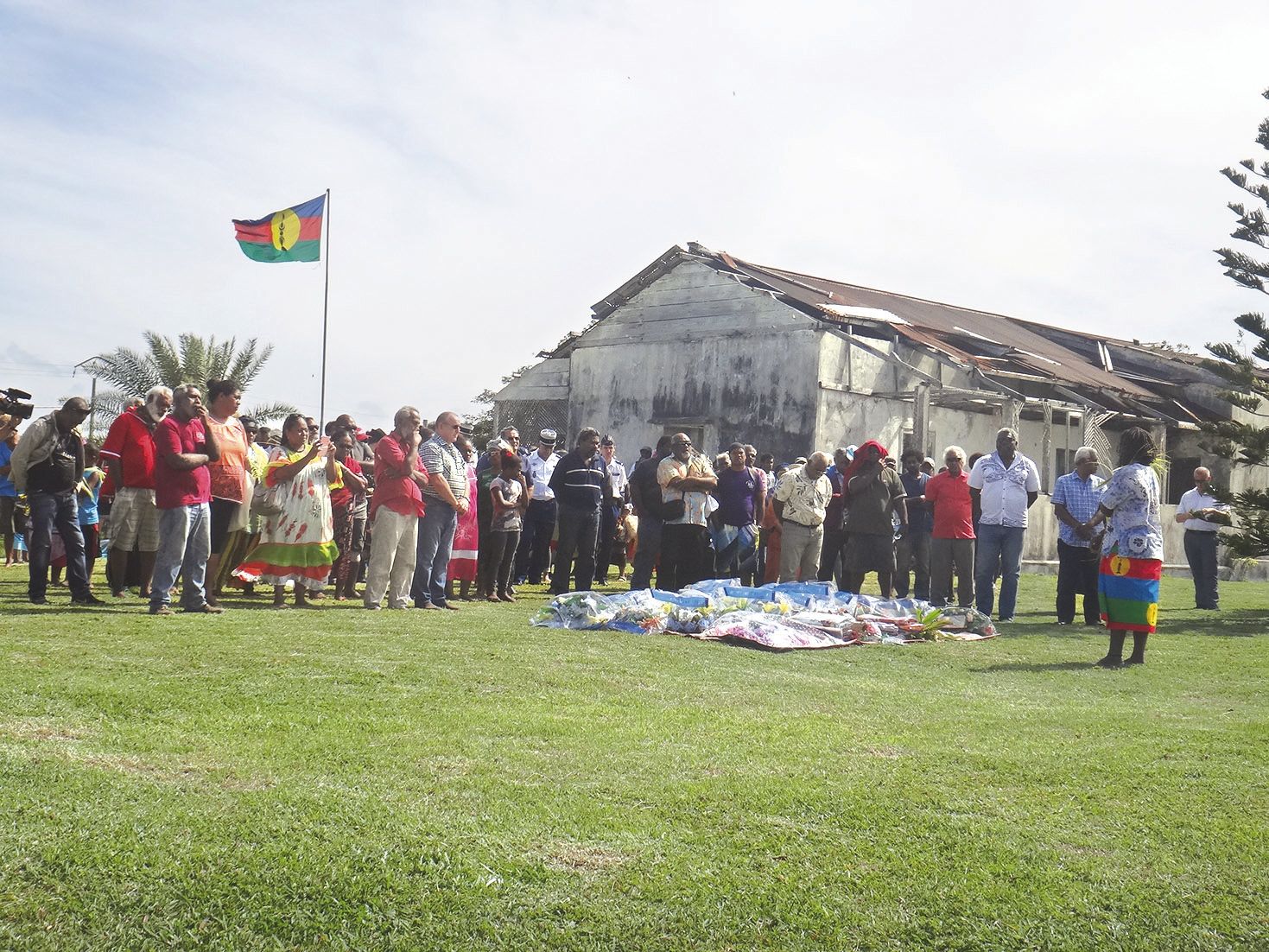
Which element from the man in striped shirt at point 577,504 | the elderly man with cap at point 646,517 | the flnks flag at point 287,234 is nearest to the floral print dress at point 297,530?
the man in striped shirt at point 577,504

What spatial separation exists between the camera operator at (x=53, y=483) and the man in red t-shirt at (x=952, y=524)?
333 inches

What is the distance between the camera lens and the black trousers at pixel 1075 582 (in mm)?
13719

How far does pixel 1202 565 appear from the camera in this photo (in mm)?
16859

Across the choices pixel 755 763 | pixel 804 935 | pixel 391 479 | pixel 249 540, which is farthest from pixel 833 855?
pixel 249 540

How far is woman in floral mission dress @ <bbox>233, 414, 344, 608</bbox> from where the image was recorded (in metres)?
11.0

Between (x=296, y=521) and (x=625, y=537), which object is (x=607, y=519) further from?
(x=296, y=521)

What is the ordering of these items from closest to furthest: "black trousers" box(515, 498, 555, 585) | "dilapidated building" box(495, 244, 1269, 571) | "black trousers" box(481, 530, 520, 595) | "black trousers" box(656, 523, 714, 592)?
"black trousers" box(481, 530, 520, 595) < "black trousers" box(656, 523, 714, 592) < "black trousers" box(515, 498, 555, 585) < "dilapidated building" box(495, 244, 1269, 571)

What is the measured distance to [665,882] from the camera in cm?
406

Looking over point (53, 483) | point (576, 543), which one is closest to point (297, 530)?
point (53, 483)

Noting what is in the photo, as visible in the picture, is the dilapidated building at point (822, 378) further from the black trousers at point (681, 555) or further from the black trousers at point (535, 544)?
the black trousers at point (681, 555)

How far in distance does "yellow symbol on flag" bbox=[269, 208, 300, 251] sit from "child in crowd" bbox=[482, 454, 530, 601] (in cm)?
995

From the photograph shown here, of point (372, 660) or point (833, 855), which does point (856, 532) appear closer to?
point (372, 660)

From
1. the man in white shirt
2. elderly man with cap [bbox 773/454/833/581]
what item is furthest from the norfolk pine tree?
elderly man with cap [bbox 773/454/833/581]

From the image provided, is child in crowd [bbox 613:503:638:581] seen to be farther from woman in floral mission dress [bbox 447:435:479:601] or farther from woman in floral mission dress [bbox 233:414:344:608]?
woman in floral mission dress [bbox 233:414:344:608]
